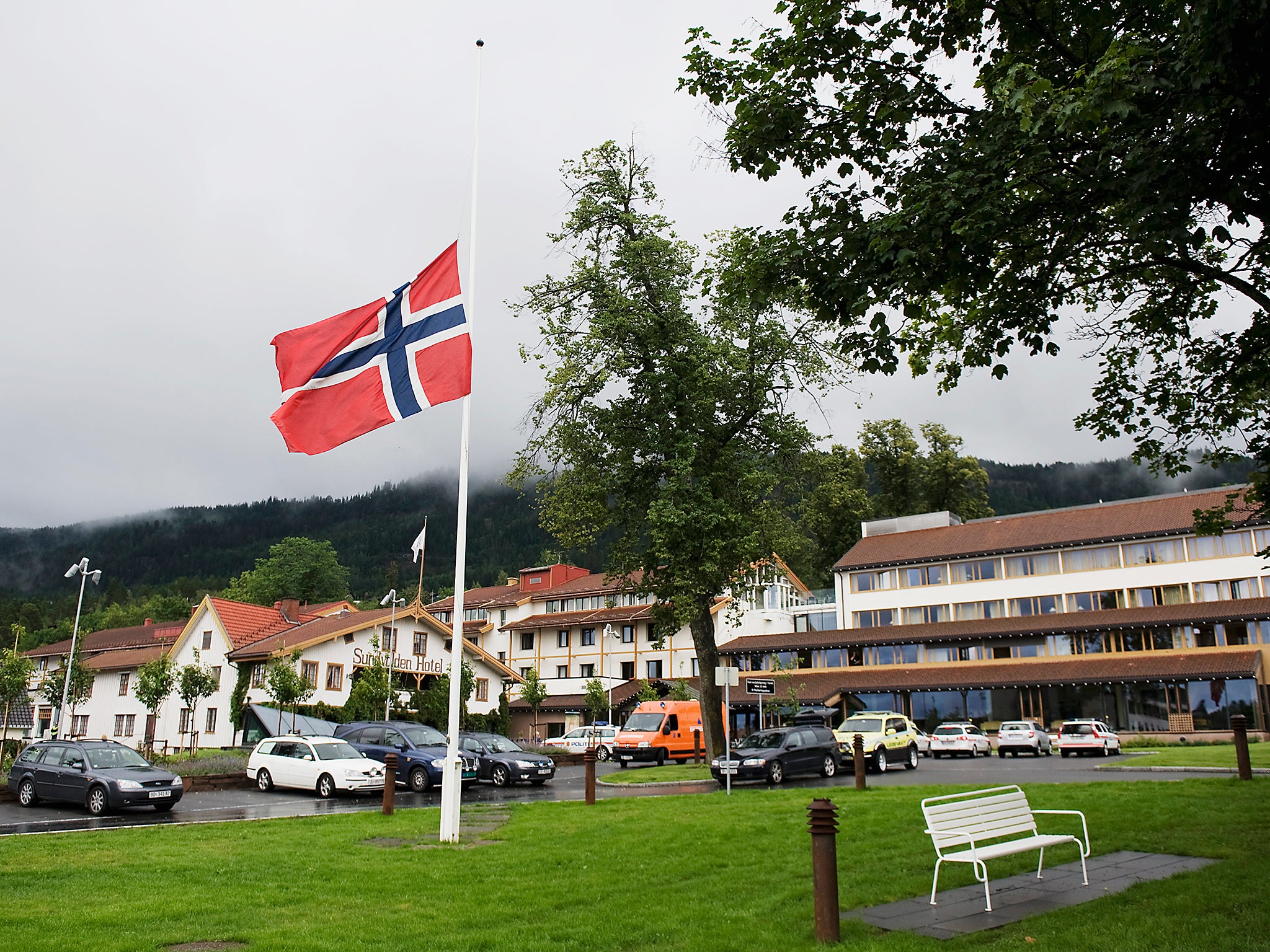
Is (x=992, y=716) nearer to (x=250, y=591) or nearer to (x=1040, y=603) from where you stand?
(x=1040, y=603)

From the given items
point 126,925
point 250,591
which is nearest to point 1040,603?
point 126,925

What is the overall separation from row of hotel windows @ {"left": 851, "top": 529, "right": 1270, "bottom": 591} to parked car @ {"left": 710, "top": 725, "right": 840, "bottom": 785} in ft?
93.7

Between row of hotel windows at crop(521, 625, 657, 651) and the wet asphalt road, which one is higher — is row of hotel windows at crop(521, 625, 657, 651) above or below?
above

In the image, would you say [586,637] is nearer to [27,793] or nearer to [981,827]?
[27,793]

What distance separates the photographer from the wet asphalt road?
18391 millimetres

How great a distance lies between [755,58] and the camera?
12547mm

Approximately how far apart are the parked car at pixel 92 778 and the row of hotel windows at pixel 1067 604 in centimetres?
4544

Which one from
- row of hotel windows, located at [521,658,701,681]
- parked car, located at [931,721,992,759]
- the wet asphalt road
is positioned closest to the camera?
the wet asphalt road

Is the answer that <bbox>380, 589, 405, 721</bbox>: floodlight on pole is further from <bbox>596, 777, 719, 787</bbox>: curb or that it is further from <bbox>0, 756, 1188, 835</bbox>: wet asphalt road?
<bbox>596, 777, 719, 787</bbox>: curb

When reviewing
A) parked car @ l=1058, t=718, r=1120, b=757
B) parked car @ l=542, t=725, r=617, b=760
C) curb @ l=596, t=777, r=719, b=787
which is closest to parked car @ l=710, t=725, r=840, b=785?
curb @ l=596, t=777, r=719, b=787

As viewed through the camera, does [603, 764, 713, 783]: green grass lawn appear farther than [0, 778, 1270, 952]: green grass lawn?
Yes

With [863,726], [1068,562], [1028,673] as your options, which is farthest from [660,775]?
[1068,562]

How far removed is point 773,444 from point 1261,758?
1570cm

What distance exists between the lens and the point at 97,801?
19.9 m
